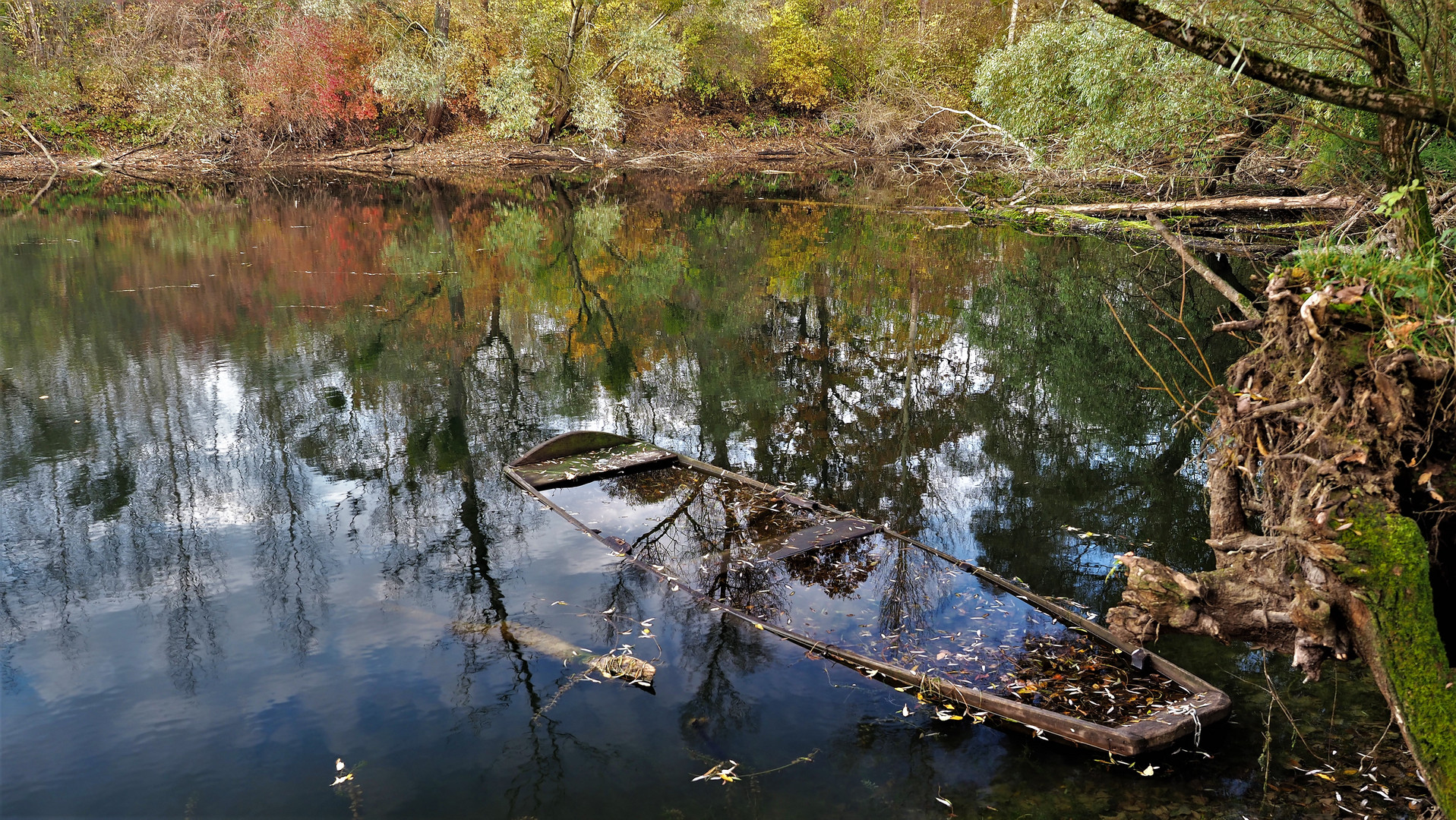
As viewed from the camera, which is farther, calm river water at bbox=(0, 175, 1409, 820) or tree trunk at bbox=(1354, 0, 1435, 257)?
calm river water at bbox=(0, 175, 1409, 820)

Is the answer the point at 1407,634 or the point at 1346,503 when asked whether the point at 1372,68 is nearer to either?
the point at 1346,503

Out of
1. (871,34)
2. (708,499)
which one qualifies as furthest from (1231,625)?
(871,34)

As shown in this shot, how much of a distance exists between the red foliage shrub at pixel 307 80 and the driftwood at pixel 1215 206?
3019 cm

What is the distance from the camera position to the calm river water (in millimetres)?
5625

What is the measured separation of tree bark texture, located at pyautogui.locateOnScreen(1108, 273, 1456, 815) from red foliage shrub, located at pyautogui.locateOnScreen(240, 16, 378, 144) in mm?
40743

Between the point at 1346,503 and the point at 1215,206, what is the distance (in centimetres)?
1570

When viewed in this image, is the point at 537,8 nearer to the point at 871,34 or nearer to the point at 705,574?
the point at 871,34

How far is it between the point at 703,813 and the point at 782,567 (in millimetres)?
2752

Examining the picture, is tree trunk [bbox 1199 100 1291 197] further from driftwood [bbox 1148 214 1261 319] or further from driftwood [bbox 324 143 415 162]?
driftwood [bbox 324 143 415 162]

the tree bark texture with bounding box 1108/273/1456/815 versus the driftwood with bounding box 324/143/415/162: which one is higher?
the driftwood with bounding box 324/143/415/162

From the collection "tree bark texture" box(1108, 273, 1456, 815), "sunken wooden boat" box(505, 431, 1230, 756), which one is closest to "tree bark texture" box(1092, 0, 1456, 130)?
"tree bark texture" box(1108, 273, 1456, 815)

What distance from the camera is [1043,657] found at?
6391 mm

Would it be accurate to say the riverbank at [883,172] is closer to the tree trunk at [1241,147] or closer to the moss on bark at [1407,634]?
the tree trunk at [1241,147]

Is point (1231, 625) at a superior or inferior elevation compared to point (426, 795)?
superior
